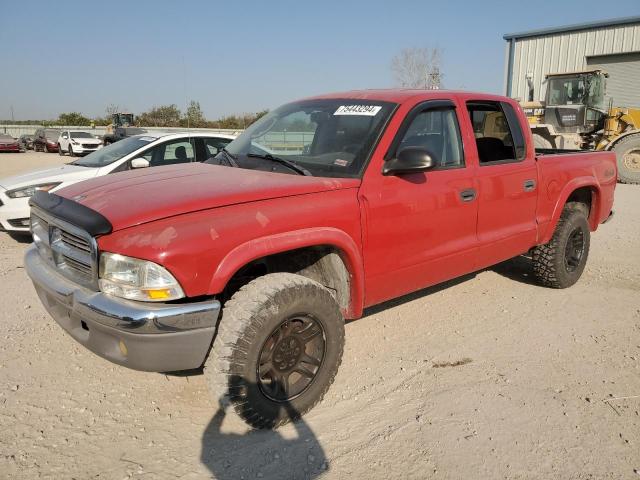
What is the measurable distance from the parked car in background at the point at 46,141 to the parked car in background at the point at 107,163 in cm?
2833

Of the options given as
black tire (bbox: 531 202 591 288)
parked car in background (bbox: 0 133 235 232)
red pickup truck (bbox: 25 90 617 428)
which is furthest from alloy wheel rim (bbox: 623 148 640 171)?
parked car in background (bbox: 0 133 235 232)

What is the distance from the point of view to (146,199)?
2.69 m

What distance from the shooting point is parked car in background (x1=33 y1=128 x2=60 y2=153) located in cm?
3219

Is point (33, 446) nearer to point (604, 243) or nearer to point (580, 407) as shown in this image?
point (580, 407)

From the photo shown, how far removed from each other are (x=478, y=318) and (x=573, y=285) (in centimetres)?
156

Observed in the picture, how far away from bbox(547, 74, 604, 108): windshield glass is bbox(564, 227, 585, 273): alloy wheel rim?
1152cm

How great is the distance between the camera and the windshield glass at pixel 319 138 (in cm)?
332

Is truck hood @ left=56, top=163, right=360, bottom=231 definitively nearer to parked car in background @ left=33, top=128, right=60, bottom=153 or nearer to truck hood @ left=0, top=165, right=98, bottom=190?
truck hood @ left=0, top=165, right=98, bottom=190

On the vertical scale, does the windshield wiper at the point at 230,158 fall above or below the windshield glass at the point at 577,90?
below

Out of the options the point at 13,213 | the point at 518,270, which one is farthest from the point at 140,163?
the point at 518,270

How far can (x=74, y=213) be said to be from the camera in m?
2.67

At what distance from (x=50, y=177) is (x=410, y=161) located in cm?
558

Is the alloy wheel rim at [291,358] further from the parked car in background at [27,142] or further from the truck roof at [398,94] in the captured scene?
the parked car in background at [27,142]

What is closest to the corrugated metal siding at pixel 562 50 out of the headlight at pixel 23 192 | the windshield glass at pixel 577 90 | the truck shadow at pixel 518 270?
the windshield glass at pixel 577 90
